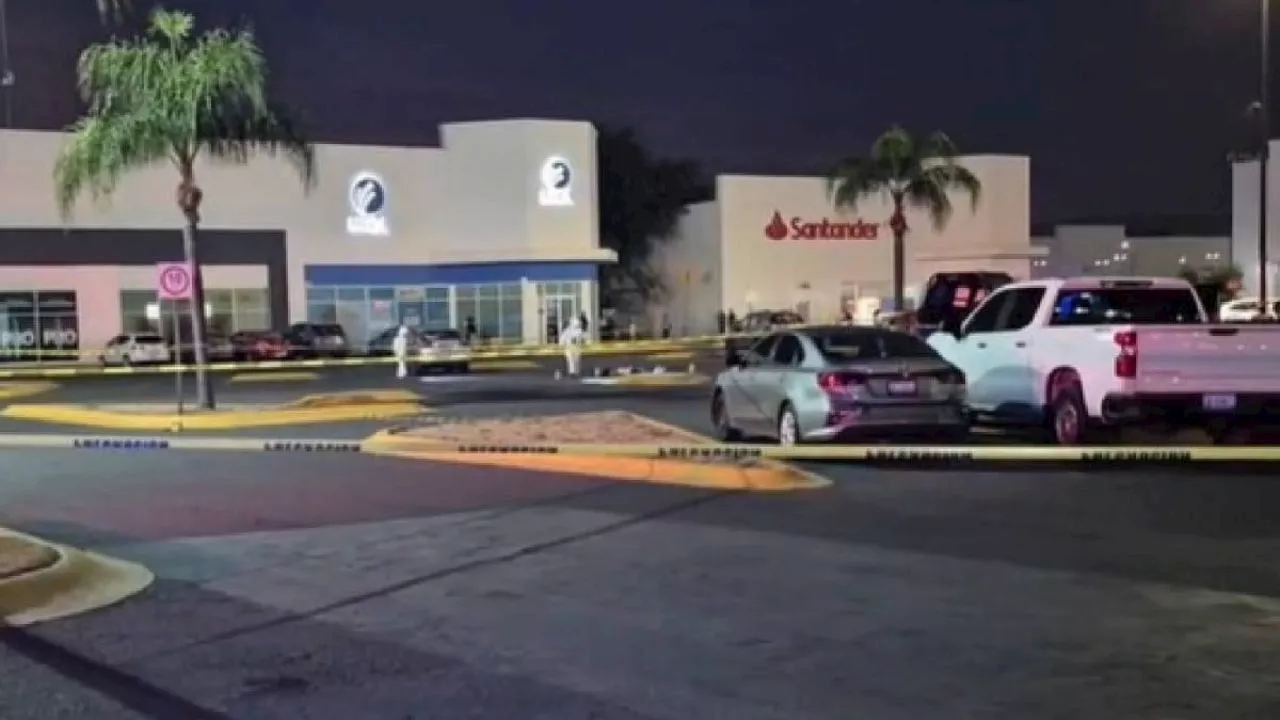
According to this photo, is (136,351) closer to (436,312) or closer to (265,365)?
(436,312)

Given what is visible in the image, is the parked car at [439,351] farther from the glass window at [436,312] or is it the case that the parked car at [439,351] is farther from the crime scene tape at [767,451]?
the crime scene tape at [767,451]

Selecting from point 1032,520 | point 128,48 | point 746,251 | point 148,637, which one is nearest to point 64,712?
point 148,637

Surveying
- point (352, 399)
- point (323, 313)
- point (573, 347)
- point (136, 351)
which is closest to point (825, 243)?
point (323, 313)

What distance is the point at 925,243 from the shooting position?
73500 mm

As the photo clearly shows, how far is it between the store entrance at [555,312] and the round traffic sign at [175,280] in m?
41.0

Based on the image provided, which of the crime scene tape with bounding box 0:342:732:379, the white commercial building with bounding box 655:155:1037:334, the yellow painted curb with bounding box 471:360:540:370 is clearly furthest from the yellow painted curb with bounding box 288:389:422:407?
the white commercial building with bounding box 655:155:1037:334

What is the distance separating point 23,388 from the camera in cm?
3784

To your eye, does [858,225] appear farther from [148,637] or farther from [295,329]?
[148,637]

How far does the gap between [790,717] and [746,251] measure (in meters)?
65.2

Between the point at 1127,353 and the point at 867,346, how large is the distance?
2933 mm

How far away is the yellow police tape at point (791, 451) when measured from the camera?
14.8m

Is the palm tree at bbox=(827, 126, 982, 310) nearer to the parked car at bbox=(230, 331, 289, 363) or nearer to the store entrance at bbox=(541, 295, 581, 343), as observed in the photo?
the store entrance at bbox=(541, 295, 581, 343)

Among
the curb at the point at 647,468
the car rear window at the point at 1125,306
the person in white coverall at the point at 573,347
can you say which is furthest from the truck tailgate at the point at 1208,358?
the person in white coverall at the point at 573,347

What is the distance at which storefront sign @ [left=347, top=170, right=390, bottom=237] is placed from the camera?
63156 millimetres
